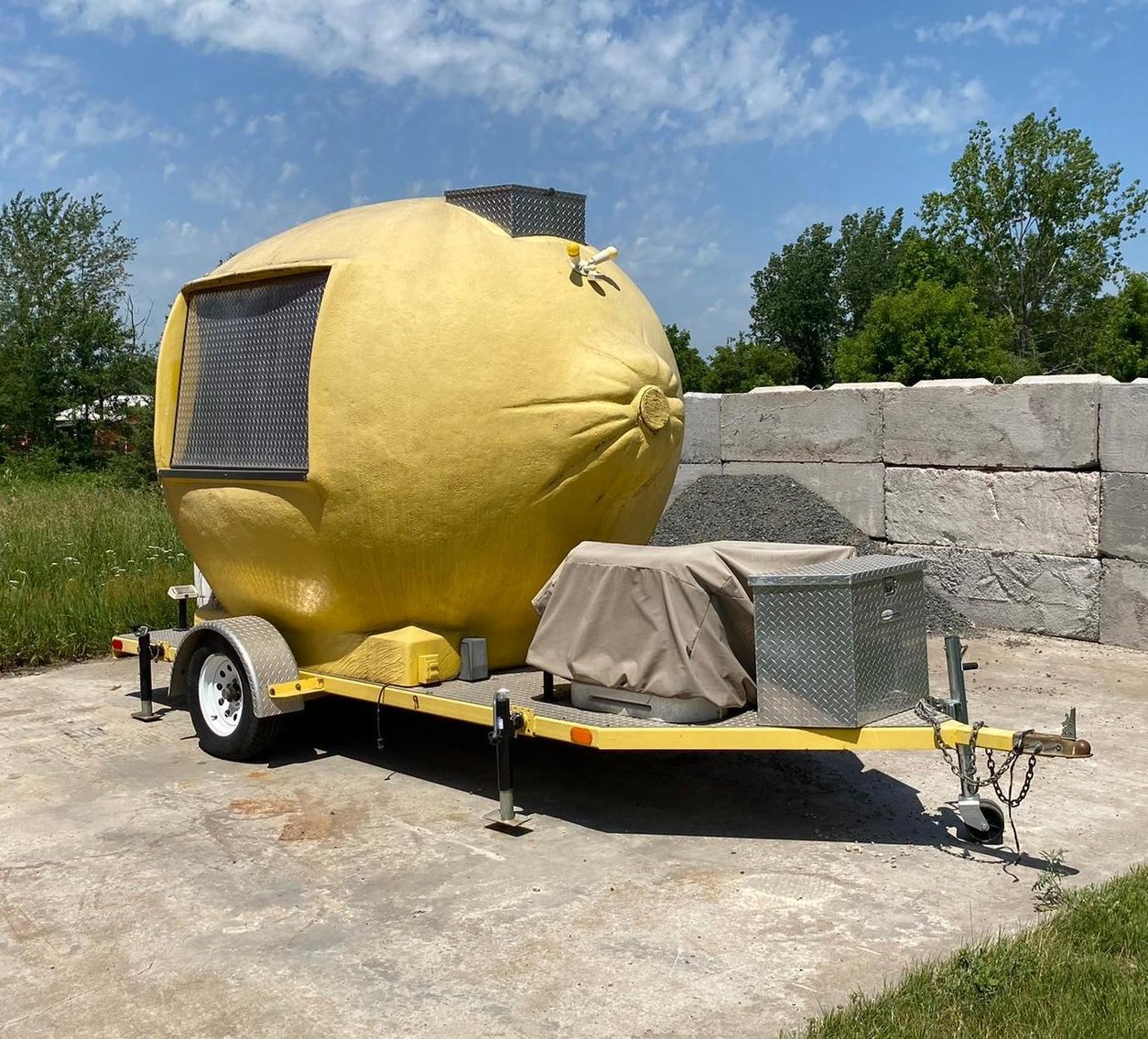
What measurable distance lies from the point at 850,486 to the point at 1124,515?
2.72 meters

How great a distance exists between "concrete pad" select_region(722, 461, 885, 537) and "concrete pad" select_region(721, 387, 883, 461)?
75 mm

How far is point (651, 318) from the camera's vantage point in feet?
22.5

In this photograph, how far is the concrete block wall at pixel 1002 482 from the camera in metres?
9.27

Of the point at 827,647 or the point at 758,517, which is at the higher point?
the point at 758,517

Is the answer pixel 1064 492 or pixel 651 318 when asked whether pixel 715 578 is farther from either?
pixel 1064 492

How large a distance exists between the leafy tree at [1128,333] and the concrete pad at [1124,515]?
88.4ft

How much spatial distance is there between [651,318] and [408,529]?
199 centimetres

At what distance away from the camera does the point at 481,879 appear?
195 inches

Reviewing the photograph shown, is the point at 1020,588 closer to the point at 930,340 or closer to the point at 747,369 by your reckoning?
the point at 930,340

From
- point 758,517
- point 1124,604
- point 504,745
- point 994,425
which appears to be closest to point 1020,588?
point 1124,604

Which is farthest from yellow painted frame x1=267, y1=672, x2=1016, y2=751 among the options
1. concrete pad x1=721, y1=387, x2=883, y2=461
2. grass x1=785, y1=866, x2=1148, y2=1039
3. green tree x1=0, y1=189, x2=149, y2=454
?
green tree x1=0, y1=189, x2=149, y2=454

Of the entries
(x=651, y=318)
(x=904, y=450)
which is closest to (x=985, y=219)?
(x=904, y=450)

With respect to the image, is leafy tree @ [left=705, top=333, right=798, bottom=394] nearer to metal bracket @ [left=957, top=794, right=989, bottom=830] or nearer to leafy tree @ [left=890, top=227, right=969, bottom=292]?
leafy tree @ [left=890, top=227, right=969, bottom=292]

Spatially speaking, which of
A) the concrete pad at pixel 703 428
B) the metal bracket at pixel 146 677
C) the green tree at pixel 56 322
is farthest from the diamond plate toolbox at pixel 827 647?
the green tree at pixel 56 322
